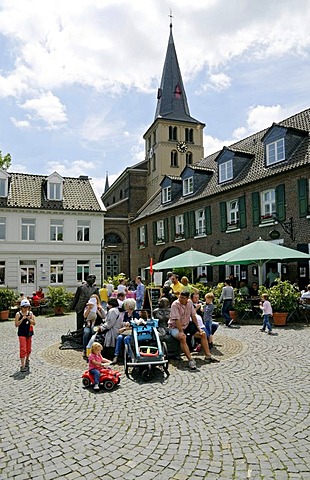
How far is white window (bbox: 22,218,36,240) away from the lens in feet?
91.8

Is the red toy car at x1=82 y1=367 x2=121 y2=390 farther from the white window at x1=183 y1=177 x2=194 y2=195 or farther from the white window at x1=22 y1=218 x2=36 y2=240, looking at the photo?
the white window at x1=22 y1=218 x2=36 y2=240

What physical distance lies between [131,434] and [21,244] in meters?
24.8

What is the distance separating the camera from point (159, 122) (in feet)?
155

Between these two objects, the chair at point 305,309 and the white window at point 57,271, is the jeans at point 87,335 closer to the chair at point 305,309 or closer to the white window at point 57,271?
the chair at point 305,309

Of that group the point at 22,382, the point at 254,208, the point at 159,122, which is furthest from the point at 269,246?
the point at 159,122

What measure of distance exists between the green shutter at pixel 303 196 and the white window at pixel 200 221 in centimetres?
840

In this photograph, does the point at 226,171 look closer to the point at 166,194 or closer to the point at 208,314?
the point at 166,194

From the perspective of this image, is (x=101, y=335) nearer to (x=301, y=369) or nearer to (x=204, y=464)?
(x=301, y=369)

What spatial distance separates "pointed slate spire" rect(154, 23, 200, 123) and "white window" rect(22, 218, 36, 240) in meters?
26.3

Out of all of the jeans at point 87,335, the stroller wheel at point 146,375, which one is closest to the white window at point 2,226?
the jeans at point 87,335

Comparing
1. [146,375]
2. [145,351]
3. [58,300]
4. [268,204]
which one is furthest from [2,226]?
[146,375]

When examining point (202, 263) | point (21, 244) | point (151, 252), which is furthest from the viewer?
point (151, 252)

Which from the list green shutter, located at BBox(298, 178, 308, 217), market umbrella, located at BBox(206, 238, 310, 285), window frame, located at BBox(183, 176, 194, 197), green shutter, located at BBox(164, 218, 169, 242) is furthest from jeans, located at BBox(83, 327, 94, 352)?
green shutter, located at BBox(164, 218, 169, 242)

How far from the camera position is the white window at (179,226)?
2871 centimetres
